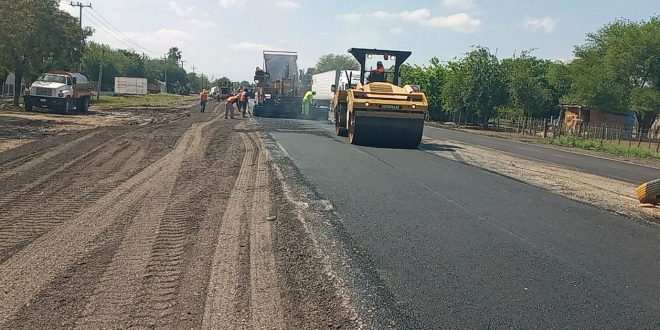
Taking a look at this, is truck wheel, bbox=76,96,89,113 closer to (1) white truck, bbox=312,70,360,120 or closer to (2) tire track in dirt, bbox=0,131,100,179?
(1) white truck, bbox=312,70,360,120

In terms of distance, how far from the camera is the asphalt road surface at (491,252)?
493cm

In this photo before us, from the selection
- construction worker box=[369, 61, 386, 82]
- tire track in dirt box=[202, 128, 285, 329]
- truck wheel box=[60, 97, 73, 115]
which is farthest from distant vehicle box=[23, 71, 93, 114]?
tire track in dirt box=[202, 128, 285, 329]

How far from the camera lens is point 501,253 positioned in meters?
6.69

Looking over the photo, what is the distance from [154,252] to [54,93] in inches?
1054

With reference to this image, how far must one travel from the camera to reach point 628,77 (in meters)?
46.7

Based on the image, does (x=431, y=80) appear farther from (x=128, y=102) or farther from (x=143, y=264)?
(x=143, y=264)

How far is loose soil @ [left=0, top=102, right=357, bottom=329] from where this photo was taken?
4.58m

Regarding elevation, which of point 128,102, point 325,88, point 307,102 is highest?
point 325,88

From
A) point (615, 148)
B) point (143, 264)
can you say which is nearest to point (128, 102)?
point (615, 148)

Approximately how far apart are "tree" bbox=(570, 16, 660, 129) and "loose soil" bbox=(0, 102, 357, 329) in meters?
40.4

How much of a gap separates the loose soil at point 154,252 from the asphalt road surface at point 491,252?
2.39 feet

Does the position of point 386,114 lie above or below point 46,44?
below

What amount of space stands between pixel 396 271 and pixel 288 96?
31249 millimetres

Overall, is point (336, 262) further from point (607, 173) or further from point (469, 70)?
point (469, 70)
